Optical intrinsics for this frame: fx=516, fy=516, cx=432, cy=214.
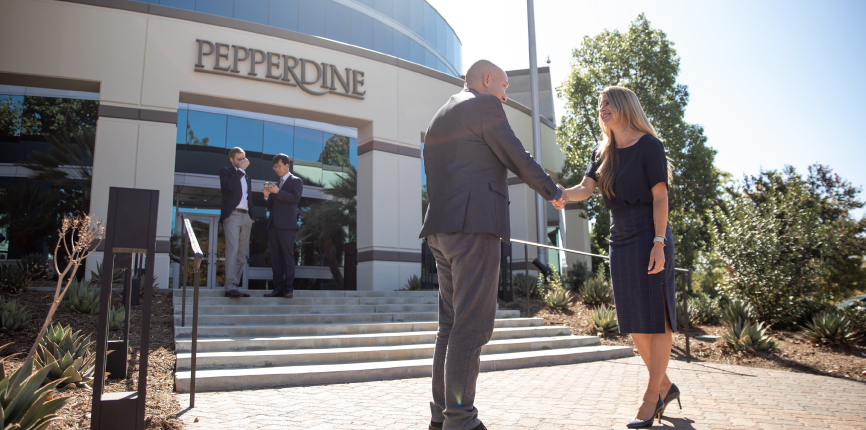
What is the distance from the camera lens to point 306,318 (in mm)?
6828

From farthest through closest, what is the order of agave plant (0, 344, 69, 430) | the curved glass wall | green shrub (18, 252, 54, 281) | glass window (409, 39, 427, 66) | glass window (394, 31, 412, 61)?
glass window (409, 39, 427, 66) < glass window (394, 31, 412, 61) < the curved glass wall < green shrub (18, 252, 54, 281) < agave plant (0, 344, 69, 430)

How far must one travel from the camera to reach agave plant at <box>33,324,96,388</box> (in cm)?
357

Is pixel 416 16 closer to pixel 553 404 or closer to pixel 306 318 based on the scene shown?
pixel 306 318

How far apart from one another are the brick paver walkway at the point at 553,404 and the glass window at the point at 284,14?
18.7 metres

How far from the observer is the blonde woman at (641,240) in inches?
116

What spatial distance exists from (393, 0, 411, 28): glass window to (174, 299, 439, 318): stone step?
19.1m

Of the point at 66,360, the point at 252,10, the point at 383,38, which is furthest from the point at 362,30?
the point at 66,360

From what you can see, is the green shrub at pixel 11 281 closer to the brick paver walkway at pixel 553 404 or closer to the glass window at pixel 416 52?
the brick paver walkway at pixel 553 404

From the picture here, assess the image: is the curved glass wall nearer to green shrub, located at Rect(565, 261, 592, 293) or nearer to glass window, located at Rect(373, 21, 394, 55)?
glass window, located at Rect(373, 21, 394, 55)

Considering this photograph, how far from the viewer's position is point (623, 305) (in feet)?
10.1

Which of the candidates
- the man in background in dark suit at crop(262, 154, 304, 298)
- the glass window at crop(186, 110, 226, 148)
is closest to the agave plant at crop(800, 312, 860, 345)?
the man in background in dark suit at crop(262, 154, 304, 298)

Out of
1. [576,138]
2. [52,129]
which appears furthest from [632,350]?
[52,129]

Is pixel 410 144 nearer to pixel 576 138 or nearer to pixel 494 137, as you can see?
pixel 576 138

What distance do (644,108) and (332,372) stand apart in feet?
50.0
